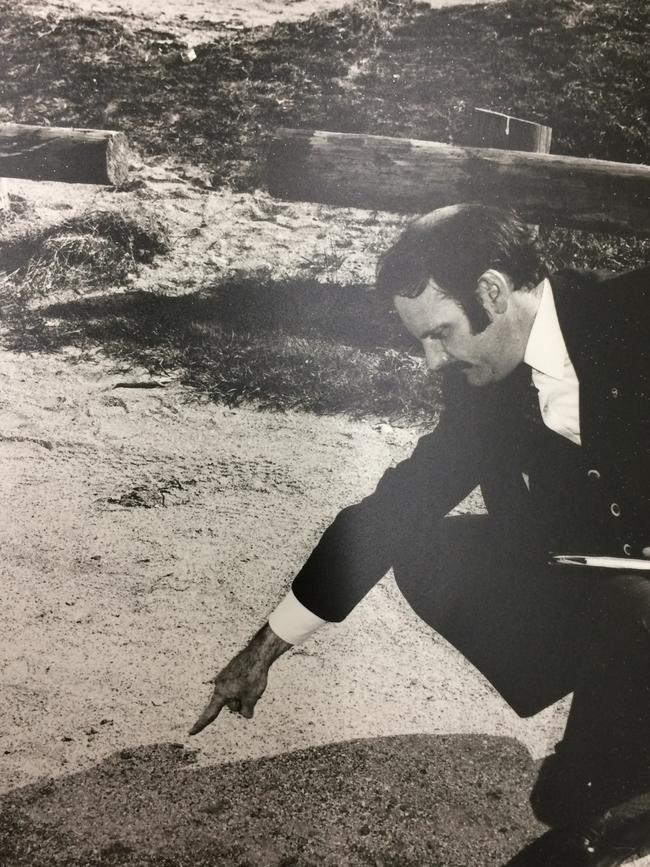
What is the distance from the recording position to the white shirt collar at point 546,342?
1.56 m

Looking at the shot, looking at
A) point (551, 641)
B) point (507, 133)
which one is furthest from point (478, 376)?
point (551, 641)

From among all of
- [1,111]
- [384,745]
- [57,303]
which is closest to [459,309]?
[57,303]

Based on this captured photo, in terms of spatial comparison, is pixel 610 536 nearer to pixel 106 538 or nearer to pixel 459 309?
pixel 459 309

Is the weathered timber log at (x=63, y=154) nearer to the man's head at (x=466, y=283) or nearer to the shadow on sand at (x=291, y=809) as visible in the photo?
the man's head at (x=466, y=283)

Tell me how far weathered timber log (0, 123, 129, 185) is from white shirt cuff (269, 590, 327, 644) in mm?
1078

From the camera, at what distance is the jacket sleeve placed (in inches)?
63.3

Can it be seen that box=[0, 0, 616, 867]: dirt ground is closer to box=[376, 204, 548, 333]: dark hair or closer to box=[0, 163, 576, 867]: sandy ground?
box=[0, 163, 576, 867]: sandy ground

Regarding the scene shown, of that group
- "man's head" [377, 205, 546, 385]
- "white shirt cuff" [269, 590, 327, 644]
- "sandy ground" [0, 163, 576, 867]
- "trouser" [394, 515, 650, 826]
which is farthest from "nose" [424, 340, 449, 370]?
"white shirt cuff" [269, 590, 327, 644]

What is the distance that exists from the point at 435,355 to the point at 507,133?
1.70 feet

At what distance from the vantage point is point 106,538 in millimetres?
1664

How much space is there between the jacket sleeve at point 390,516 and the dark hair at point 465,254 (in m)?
0.28

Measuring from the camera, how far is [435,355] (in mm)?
1577

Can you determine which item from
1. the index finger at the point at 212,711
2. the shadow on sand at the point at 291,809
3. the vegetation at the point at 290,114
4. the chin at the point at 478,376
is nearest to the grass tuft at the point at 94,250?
the vegetation at the point at 290,114

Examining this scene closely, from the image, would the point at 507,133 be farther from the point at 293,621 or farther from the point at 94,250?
the point at 293,621
